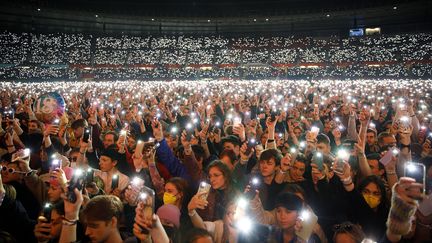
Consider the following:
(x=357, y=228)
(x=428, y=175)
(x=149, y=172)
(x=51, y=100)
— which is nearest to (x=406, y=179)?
(x=357, y=228)

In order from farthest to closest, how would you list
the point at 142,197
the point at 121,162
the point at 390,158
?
the point at 121,162 → the point at 390,158 → the point at 142,197

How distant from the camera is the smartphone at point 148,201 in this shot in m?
2.39

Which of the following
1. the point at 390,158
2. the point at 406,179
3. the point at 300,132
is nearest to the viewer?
the point at 406,179

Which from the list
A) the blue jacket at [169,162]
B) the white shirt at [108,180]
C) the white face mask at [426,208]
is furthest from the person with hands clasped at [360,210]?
the white shirt at [108,180]

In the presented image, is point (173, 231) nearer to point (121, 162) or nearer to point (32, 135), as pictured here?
point (121, 162)

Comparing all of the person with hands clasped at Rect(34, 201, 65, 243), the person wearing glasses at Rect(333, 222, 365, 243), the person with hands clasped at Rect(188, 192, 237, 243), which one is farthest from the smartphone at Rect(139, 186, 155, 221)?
the person wearing glasses at Rect(333, 222, 365, 243)

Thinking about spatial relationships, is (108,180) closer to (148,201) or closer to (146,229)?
(146,229)

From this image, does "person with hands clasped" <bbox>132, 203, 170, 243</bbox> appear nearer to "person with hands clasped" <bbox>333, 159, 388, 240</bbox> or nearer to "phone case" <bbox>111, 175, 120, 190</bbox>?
"person with hands clasped" <bbox>333, 159, 388, 240</bbox>

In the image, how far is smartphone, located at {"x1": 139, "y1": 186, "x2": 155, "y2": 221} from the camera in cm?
→ 239

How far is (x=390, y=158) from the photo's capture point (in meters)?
4.52

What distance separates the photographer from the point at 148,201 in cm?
240

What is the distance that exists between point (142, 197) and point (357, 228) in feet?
7.34

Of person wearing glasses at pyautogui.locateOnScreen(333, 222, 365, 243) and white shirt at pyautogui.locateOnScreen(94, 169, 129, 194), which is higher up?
white shirt at pyautogui.locateOnScreen(94, 169, 129, 194)

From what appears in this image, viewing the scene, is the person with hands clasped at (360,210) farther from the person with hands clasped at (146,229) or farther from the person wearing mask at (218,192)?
the person with hands clasped at (146,229)
